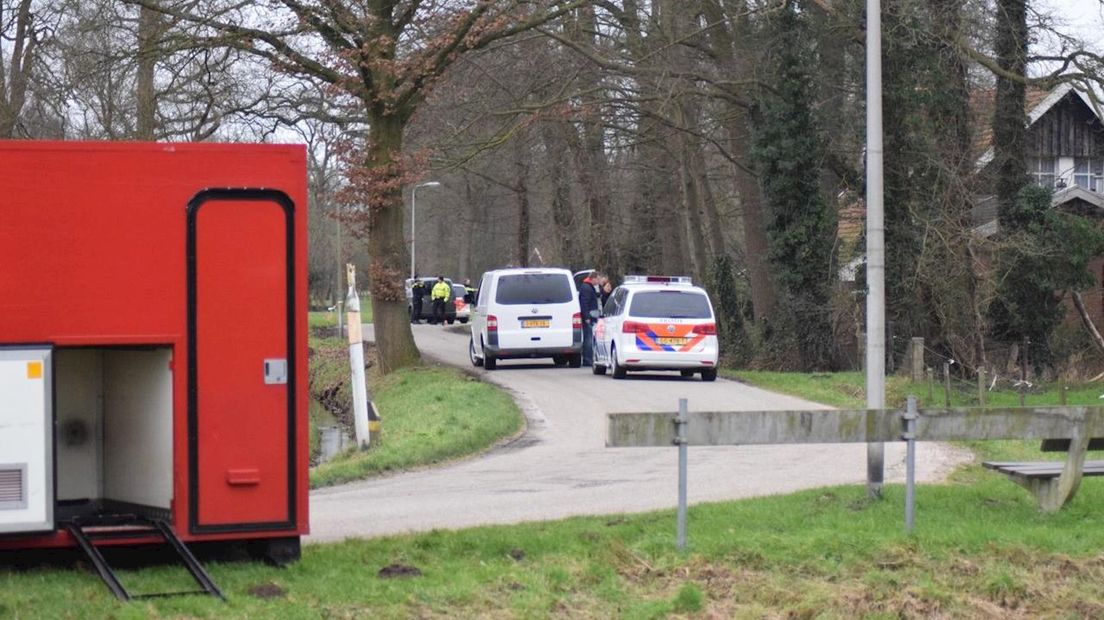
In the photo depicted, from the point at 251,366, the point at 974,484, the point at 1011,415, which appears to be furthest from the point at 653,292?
the point at 251,366

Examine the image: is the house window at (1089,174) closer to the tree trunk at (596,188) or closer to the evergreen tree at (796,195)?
the tree trunk at (596,188)

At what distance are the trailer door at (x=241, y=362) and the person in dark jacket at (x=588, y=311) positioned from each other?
21926 millimetres

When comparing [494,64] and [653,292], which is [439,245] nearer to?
[494,64]

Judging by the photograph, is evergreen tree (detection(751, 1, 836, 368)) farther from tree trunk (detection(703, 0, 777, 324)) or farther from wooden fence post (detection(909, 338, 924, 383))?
wooden fence post (detection(909, 338, 924, 383))

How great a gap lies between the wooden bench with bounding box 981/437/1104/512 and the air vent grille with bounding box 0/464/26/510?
6.73 meters

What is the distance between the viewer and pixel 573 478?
15.1 meters

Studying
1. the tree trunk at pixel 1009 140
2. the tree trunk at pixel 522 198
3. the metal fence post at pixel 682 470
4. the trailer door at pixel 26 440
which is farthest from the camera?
the tree trunk at pixel 522 198

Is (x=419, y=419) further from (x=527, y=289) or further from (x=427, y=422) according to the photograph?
(x=527, y=289)

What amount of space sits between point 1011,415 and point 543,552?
335 centimetres

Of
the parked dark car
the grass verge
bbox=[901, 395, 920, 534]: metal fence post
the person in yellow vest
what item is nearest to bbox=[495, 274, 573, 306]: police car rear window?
the grass verge

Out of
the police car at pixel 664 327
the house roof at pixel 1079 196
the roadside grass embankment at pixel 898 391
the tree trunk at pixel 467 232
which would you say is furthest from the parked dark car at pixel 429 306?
the police car at pixel 664 327

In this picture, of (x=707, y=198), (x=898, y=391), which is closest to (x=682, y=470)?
(x=898, y=391)

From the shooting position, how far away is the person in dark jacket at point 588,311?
31.2 m

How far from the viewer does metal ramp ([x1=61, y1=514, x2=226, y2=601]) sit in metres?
8.39
